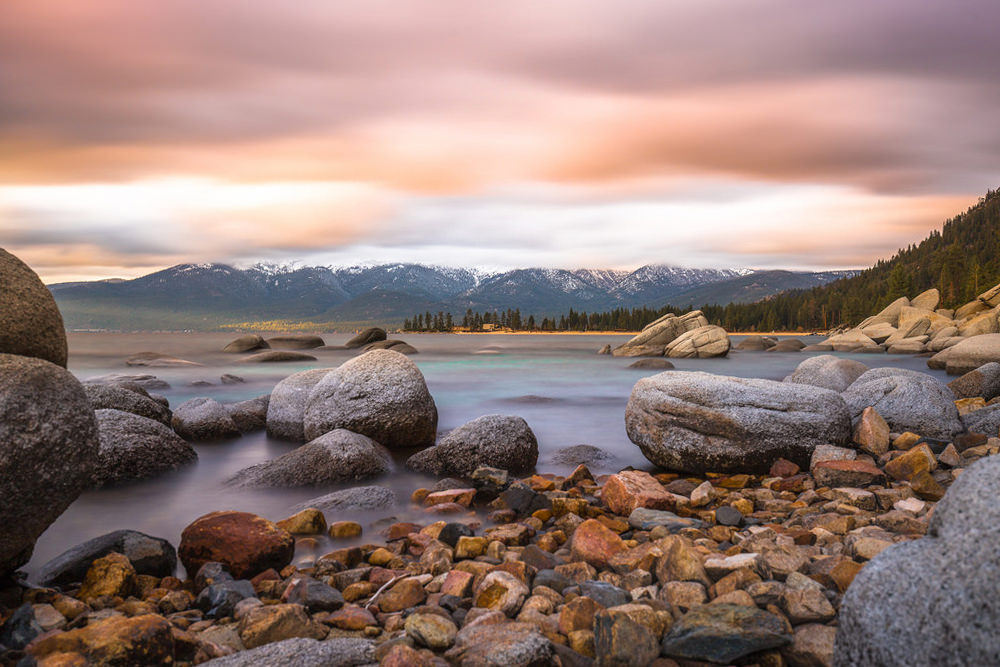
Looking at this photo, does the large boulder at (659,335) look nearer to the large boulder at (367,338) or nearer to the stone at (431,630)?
the large boulder at (367,338)

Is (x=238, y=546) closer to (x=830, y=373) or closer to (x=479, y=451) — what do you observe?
(x=479, y=451)

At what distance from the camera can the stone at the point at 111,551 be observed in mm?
5926

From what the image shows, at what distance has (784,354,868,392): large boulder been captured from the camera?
16469 millimetres

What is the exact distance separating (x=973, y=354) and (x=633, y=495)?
33.9 meters

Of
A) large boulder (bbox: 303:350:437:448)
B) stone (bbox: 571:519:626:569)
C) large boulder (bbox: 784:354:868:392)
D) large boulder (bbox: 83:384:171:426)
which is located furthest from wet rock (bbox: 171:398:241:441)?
large boulder (bbox: 784:354:868:392)

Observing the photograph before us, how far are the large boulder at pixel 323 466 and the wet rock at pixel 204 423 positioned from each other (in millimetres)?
4003

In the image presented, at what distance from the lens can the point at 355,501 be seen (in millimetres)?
8969

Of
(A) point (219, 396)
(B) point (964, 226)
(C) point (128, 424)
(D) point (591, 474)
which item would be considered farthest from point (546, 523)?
(B) point (964, 226)

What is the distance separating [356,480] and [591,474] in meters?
4.41

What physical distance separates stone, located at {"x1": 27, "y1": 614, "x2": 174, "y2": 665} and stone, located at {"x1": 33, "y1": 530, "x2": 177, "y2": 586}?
1.91 m

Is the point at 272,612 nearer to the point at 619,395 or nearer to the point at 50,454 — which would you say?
the point at 50,454

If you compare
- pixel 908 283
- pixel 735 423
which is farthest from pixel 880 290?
pixel 735 423

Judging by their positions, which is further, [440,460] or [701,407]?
[440,460]

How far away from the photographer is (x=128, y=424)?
10789 mm
